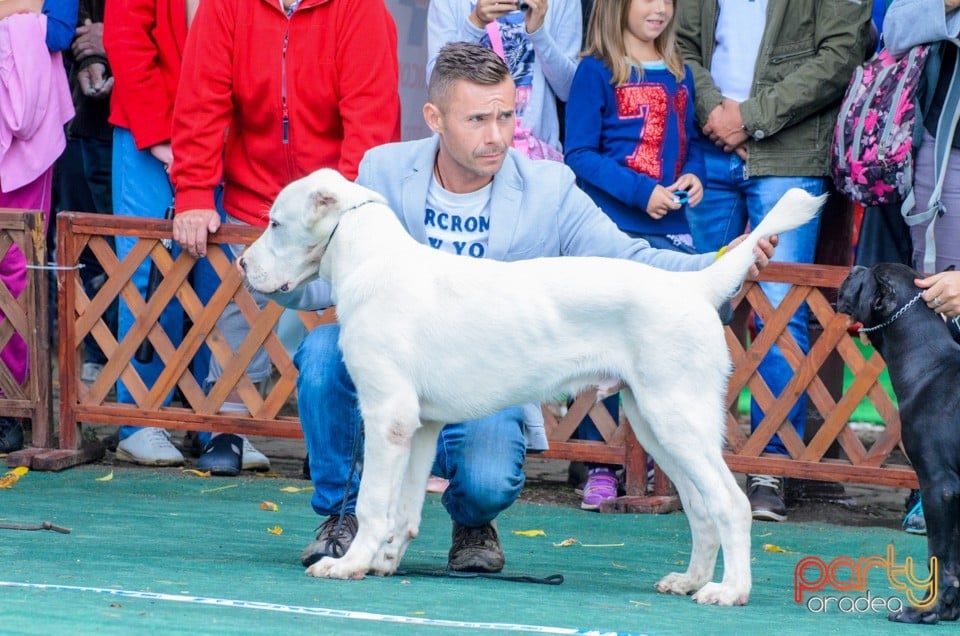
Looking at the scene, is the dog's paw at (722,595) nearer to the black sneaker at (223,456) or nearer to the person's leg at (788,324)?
the person's leg at (788,324)

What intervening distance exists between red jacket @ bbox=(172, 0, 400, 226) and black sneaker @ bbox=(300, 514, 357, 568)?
2.16 m

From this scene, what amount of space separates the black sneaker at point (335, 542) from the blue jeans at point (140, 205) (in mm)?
2665

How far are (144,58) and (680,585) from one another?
4026 millimetres

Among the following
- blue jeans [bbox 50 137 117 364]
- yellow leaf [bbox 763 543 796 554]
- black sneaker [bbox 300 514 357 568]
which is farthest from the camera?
blue jeans [bbox 50 137 117 364]

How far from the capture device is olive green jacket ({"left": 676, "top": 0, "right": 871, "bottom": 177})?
6.50 meters

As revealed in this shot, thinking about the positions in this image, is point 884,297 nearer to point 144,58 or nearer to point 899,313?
point 899,313

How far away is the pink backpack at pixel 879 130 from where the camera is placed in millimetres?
6004

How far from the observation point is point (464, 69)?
4738 millimetres

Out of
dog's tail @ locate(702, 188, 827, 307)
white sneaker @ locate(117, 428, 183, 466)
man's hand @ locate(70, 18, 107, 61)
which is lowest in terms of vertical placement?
white sneaker @ locate(117, 428, 183, 466)

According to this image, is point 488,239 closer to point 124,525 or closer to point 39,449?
point 124,525

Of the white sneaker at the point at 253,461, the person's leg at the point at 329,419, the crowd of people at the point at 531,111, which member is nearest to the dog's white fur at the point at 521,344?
the person's leg at the point at 329,419

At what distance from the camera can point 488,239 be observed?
16.1ft

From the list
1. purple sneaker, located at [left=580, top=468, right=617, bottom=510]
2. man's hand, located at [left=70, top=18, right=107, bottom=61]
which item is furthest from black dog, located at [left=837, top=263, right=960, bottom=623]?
man's hand, located at [left=70, top=18, right=107, bottom=61]

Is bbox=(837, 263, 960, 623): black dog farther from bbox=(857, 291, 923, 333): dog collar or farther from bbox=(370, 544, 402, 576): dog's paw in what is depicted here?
bbox=(370, 544, 402, 576): dog's paw
